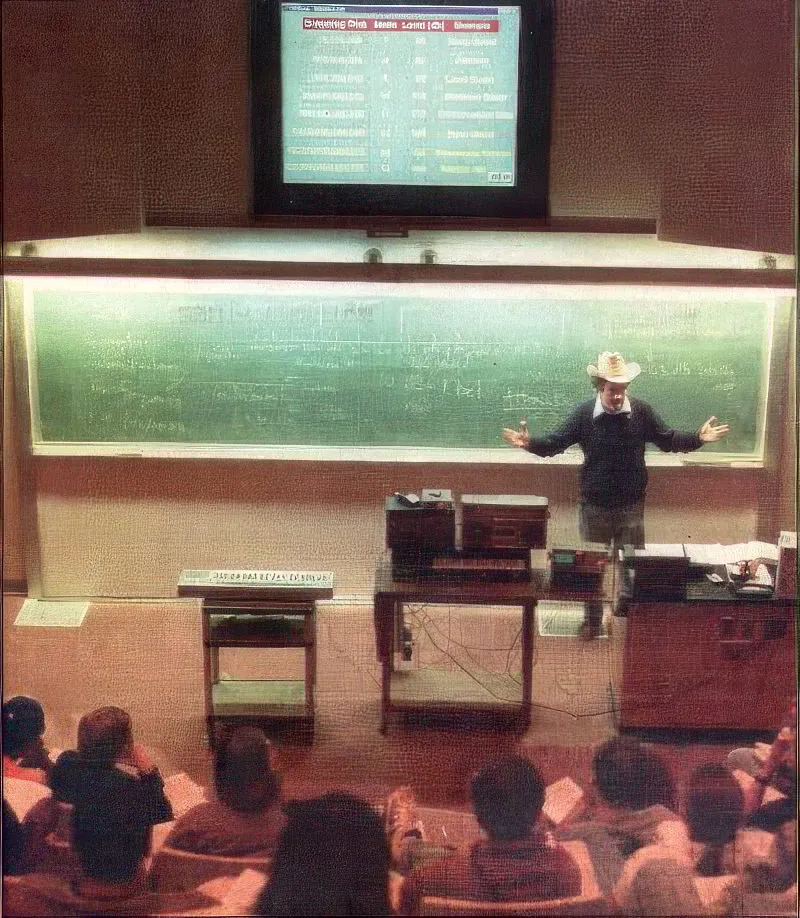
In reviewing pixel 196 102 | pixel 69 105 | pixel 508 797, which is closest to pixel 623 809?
pixel 508 797

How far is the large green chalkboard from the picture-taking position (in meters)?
1.40

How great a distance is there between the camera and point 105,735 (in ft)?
4.63

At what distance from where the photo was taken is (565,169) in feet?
4.11

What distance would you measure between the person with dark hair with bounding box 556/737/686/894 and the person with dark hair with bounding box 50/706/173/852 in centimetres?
71

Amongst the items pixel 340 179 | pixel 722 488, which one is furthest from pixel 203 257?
pixel 722 488

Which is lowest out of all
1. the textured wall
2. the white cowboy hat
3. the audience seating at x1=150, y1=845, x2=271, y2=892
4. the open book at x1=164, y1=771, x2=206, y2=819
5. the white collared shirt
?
the audience seating at x1=150, y1=845, x2=271, y2=892

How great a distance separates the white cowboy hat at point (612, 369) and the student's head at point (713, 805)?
0.69m

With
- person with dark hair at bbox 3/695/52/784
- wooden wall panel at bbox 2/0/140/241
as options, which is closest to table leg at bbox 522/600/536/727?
person with dark hair at bbox 3/695/52/784

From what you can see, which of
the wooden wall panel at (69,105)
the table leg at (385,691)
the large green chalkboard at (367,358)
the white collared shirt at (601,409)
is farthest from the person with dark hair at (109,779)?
the white collared shirt at (601,409)

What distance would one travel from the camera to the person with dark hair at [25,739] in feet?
4.53

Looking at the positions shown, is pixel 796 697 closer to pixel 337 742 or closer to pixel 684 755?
pixel 684 755

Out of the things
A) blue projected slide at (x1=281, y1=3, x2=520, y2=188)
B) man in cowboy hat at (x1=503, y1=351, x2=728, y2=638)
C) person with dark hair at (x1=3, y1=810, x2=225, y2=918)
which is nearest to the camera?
blue projected slide at (x1=281, y1=3, x2=520, y2=188)

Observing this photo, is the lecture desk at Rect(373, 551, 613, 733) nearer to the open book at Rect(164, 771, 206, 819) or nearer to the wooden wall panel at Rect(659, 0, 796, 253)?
the open book at Rect(164, 771, 206, 819)

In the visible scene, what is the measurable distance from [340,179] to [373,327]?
1.20 feet
